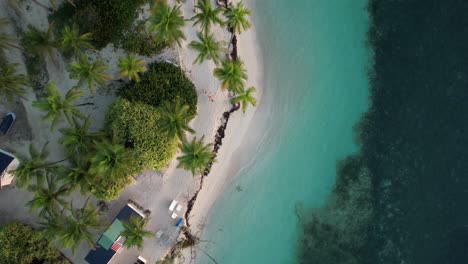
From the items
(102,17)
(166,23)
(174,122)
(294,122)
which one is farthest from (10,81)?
(294,122)

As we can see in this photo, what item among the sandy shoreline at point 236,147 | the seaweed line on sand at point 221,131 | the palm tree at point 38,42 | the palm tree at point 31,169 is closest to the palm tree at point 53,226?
the palm tree at point 31,169

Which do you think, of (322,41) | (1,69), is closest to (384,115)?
(322,41)

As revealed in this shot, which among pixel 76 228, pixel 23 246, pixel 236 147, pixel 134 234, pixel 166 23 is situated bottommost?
pixel 23 246

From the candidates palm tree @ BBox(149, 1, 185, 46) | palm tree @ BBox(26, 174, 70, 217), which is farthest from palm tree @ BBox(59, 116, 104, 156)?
palm tree @ BBox(149, 1, 185, 46)

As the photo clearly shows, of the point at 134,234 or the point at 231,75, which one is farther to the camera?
the point at 134,234

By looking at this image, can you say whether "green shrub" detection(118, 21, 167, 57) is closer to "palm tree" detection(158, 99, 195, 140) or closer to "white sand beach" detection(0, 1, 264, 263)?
"white sand beach" detection(0, 1, 264, 263)

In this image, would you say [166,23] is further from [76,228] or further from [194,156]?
[76,228]

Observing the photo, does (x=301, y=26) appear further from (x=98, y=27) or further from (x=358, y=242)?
(x=358, y=242)
